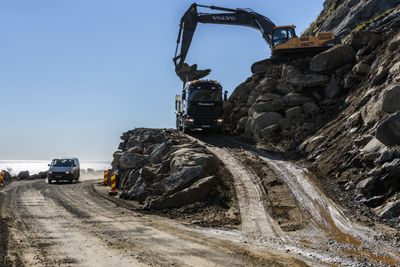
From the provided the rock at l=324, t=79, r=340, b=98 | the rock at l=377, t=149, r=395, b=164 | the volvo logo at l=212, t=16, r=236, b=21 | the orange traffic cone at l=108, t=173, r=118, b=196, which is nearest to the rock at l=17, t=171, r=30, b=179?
the orange traffic cone at l=108, t=173, r=118, b=196

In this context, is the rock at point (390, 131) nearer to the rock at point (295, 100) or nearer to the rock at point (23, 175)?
the rock at point (295, 100)

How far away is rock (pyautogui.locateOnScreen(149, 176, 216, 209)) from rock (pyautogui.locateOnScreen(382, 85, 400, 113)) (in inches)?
281

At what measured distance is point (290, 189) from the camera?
17547mm

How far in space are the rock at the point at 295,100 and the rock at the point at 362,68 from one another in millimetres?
3450

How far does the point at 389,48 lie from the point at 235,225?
14154 mm

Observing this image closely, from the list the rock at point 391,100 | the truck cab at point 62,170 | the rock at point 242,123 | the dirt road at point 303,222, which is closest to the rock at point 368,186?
the dirt road at point 303,222

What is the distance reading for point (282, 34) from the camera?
3544 centimetres

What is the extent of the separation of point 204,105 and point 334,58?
8811mm

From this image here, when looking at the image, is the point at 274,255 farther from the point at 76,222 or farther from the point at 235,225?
the point at 76,222

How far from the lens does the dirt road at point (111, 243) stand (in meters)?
9.91

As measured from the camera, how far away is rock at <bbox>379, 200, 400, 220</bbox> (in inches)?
547

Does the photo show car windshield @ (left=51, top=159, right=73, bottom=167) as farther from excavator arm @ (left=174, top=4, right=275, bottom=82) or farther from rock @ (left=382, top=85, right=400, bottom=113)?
rock @ (left=382, top=85, right=400, bottom=113)

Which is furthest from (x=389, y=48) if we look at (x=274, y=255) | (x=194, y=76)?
(x=194, y=76)

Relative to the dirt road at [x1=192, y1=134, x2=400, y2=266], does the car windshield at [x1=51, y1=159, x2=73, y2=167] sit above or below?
above
